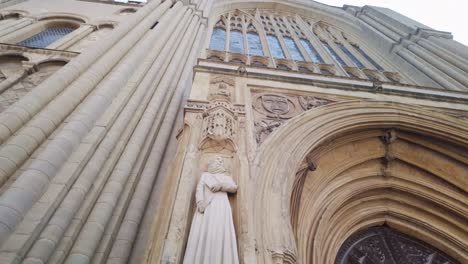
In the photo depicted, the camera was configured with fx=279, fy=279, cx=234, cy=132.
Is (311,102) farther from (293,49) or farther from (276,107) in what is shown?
(293,49)

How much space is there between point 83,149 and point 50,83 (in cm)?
136

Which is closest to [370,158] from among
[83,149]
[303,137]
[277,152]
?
[303,137]

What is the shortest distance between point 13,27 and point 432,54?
1455 cm

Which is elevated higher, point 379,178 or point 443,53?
point 443,53

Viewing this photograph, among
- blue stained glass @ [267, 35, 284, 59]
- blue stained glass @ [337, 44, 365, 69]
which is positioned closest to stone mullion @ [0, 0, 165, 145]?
blue stained glass @ [267, 35, 284, 59]

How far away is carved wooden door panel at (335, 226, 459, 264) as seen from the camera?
4906 millimetres

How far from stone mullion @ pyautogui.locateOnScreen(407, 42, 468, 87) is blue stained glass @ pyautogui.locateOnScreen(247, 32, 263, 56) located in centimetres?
628

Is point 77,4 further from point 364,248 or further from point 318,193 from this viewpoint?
point 364,248

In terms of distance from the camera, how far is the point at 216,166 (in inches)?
129

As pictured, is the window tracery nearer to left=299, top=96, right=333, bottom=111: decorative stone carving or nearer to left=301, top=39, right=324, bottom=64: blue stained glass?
left=301, top=39, right=324, bottom=64: blue stained glass

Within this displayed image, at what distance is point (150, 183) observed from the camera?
3.88 meters

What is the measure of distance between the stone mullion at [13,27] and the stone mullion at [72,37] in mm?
1171

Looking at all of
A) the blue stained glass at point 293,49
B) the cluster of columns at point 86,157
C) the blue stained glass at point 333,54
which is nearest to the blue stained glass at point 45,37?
the cluster of columns at point 86,157

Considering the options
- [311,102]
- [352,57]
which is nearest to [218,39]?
[352,57]
